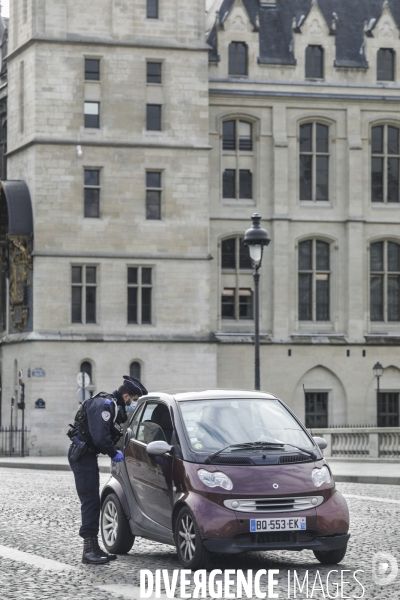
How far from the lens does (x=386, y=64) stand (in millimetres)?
51781

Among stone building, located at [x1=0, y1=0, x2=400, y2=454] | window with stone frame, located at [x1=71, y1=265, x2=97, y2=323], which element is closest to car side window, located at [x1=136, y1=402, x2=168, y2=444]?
stone building, located at [x1=0, y1=0, x2=400, y2=454]

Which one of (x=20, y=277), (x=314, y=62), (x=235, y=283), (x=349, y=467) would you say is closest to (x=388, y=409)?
(x=235, y=283)

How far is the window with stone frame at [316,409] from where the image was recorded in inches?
1961

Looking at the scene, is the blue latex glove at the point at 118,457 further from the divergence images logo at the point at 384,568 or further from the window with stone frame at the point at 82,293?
the window with stone frame at the point at 82,293

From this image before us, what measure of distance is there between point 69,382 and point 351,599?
121 ft

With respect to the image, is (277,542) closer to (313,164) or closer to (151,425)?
(151,425)

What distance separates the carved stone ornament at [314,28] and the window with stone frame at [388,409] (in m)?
13.1

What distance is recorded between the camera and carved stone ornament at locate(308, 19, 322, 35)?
50.9m

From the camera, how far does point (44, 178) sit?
156ft

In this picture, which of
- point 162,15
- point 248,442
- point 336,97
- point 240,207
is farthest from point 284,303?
point 248,442

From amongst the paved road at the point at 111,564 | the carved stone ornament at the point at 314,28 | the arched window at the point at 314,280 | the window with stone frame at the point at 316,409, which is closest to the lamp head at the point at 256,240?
the paved road at the point at 111,564

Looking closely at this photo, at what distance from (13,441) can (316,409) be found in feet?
34.7

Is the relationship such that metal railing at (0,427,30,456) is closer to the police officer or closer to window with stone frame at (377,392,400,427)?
window with stone frame at (377,392,400,427)

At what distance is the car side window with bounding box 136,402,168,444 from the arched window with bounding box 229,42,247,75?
37919 mm
